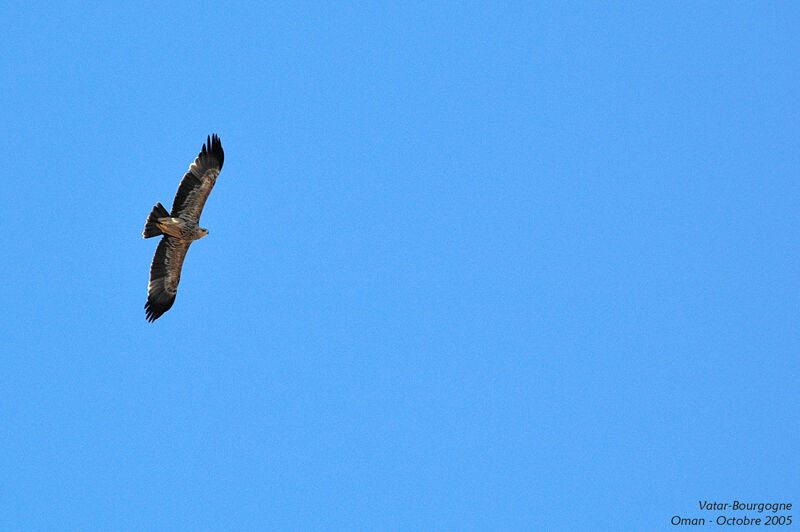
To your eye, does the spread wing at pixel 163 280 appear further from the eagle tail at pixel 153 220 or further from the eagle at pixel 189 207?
the eagle tail at pixel 153 220

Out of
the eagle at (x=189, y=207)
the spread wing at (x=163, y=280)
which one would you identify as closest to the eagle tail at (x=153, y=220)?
the eagle at (x=189, y=207)

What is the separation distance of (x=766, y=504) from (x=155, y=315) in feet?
61.2

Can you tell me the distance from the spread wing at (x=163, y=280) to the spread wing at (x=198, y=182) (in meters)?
1.49

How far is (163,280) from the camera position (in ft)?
111

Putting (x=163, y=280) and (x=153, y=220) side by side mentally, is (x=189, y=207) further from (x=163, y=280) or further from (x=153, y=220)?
(x=163, y=280)

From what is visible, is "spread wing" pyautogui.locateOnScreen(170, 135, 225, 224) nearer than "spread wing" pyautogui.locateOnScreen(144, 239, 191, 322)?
Yes

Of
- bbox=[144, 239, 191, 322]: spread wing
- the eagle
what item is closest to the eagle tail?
the eagle

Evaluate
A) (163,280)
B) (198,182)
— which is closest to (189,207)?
(198,182)

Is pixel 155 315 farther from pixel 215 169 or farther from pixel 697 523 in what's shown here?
pixel 697 523

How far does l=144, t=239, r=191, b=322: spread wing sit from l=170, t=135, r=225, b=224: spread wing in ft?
4.89

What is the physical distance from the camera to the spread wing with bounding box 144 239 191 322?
33.4m

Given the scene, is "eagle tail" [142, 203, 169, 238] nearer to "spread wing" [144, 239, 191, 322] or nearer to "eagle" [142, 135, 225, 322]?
"eagle" [142, 135, 225, 322]

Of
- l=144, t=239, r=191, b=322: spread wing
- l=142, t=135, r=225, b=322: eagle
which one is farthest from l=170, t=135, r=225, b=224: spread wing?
l=144, t=239, r=191, b=322: spread wing

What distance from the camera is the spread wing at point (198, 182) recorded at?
31969 mm
